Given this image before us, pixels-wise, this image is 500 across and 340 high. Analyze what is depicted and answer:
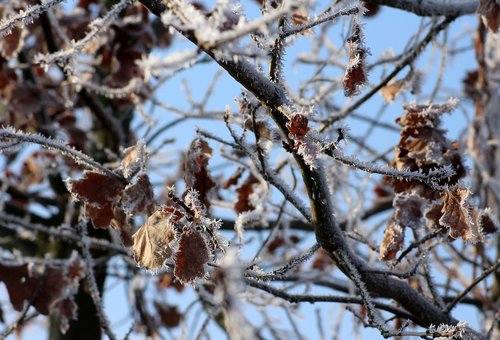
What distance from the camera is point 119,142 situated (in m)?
3.74

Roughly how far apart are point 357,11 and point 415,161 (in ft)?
2.11

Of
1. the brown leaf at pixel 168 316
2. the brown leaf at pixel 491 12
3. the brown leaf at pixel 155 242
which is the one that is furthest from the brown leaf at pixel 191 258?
the brown leaf at pixel 168 316

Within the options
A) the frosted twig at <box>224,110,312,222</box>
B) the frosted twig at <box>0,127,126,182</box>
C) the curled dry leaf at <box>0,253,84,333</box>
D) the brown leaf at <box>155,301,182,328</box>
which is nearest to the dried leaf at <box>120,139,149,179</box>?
the frosted twig at <box>0,127,126,182</box>

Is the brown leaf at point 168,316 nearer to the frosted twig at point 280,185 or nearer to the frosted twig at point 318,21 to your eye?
the frosted twig at point 280,185

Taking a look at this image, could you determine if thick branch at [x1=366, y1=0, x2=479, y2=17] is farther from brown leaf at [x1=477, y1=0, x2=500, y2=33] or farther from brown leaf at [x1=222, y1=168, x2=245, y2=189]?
brown leaf at [x1=222, y1=168, x2=245, y2=189]

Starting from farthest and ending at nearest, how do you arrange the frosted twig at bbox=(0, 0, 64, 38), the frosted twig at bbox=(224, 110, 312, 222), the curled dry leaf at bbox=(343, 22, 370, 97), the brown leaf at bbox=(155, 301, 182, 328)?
the brown leaf at bbox=(155, 301, 182, 328), the frosted twig at bbox=(224, 110, 312, 222), the curled dry leaf at bbox=(343, 22, 370, 97), the frosted twig at bbox=(0, 0, 64, 38)

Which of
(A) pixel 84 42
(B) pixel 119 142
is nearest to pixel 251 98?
(A) pixel 84 42

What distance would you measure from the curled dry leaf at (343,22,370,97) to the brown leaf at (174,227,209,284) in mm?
486

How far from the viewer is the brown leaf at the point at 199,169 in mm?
1727

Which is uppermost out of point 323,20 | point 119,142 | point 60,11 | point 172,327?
point 60,11

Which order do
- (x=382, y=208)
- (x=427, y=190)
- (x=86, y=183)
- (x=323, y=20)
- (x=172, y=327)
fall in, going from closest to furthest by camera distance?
(x=323, y=20) → (x=86, y=183) → (x=427, y=190) → (x=172, y=327) → (x=382, y=208)

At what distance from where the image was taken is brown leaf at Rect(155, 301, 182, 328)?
3.63m

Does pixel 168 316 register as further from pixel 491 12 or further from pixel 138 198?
pixel 491 12

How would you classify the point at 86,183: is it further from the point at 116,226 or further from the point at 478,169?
the point at 478,169
